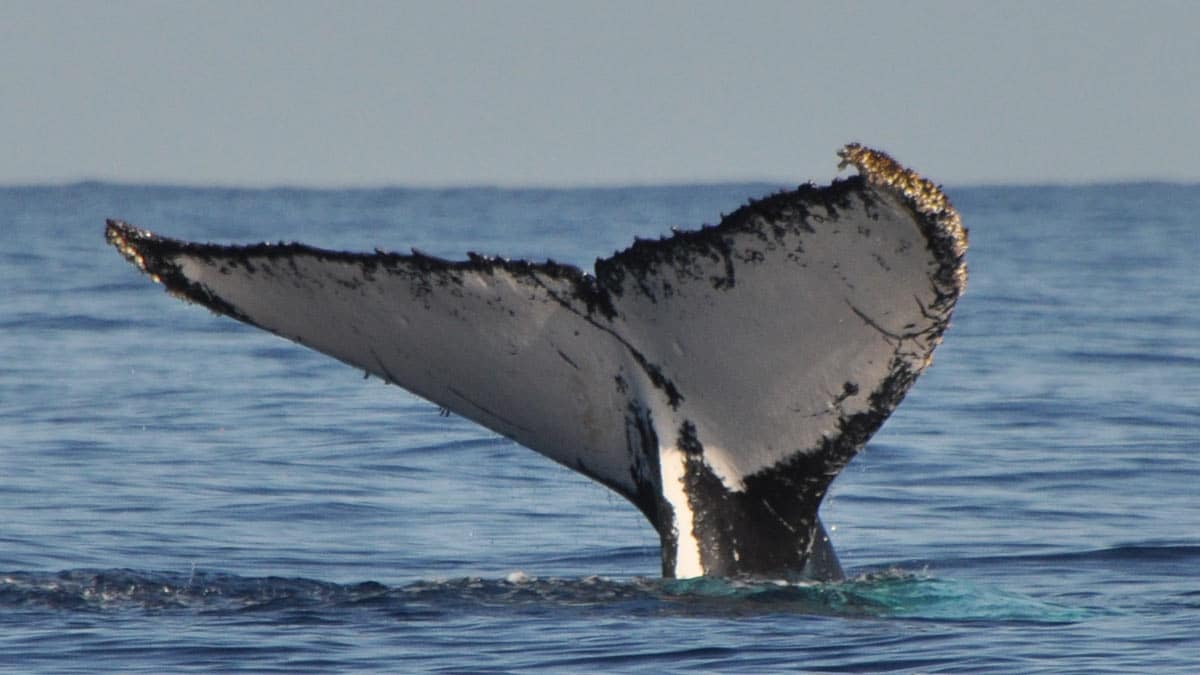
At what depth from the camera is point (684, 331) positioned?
5039mm

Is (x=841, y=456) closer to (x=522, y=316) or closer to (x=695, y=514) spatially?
(x=695, y=514)

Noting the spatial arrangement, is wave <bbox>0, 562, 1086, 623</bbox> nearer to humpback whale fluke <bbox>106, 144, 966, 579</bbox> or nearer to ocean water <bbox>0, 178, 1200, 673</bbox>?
ocean water <bbox>0, 178, 1200, 673</bbox>

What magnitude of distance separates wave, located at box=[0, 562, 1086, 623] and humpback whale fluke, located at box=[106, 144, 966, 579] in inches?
26.3

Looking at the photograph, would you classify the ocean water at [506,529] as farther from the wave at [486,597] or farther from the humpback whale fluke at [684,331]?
the humpback whale fluke at [684,331]

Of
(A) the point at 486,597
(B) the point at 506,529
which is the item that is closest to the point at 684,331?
(A) the point at 486,597

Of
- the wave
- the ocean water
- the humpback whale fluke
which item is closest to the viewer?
the humpback whale fluke

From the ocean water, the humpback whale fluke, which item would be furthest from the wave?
the humpback whale fluke

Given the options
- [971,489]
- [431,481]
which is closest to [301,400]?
[431,481]

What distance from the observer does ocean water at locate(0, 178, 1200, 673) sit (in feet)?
19.5

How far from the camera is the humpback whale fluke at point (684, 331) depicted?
15.3ft

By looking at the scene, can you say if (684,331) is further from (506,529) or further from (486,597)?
(506,529)

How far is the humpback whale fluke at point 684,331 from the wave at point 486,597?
668 mm

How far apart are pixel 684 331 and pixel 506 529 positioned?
171 inches

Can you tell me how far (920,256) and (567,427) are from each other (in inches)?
46.0
